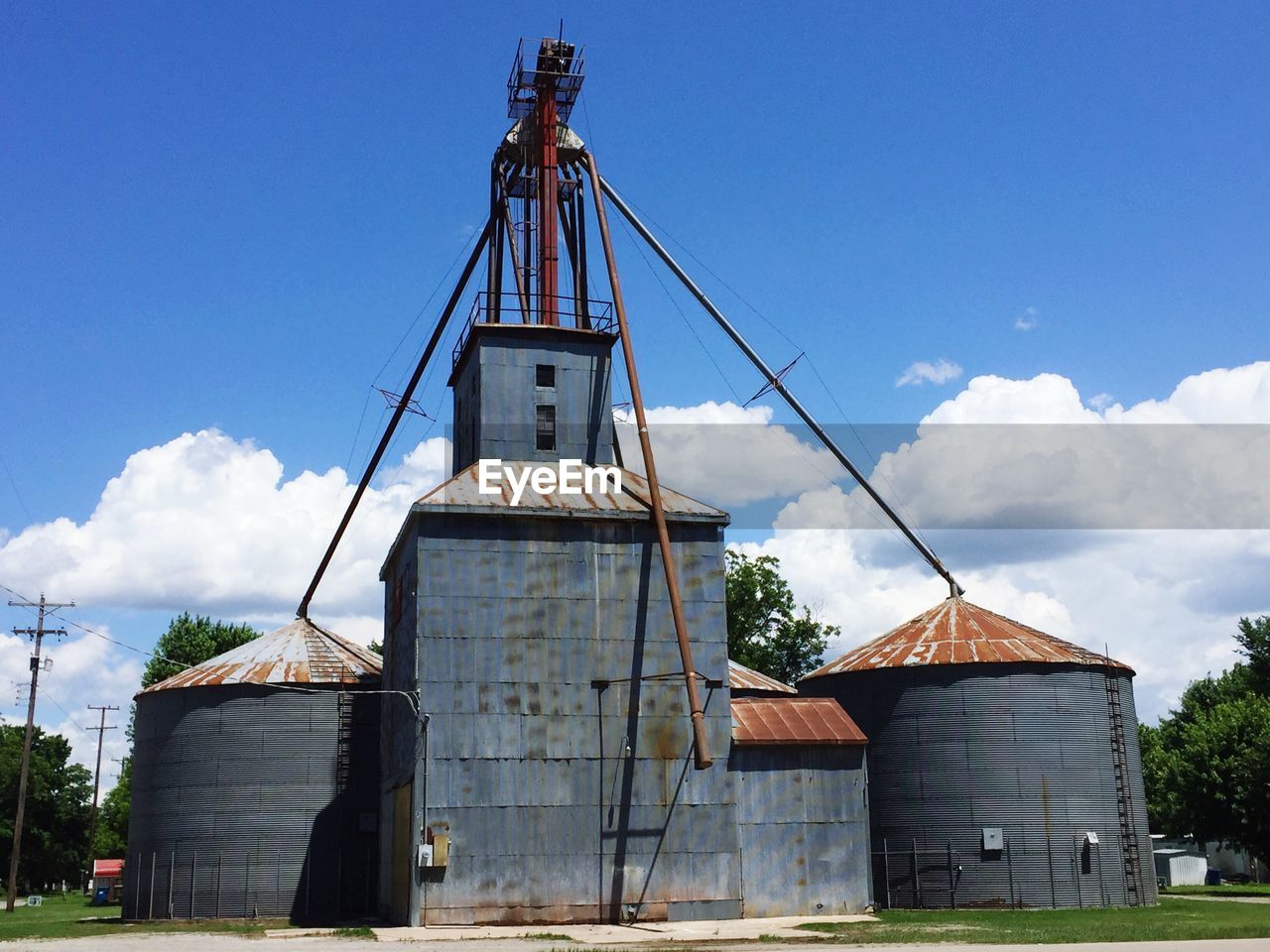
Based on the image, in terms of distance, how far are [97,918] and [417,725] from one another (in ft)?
65.7

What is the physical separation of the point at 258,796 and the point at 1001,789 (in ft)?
82.5

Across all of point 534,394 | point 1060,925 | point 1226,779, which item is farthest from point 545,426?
point 1226,779

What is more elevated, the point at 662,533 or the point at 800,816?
the point at 662,533

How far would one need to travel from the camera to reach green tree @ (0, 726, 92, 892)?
3349 inches

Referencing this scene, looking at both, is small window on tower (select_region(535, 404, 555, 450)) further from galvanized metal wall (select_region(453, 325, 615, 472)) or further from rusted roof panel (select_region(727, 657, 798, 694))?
rusted roof panel (select_region(727, 657, 798, 694))

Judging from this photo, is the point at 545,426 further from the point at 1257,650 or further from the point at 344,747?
the point at 1257,650

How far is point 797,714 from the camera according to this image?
3819 centimetres

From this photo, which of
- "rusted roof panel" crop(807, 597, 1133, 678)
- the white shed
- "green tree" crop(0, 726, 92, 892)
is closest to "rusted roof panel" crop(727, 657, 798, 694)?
"rusted roof panel" crop(807, 597, 1133, 678)

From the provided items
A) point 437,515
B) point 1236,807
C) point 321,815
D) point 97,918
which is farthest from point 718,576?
point 1236,807

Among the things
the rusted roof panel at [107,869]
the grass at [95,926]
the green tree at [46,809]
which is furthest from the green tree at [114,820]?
the grass at [95,926]

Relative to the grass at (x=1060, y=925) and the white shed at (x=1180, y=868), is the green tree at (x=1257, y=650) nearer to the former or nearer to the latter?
the white shed at (x=1180, y=868)

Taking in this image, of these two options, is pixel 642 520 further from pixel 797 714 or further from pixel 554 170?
pixel 554 170

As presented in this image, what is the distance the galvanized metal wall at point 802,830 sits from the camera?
115 ft

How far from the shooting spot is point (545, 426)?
3978cm
